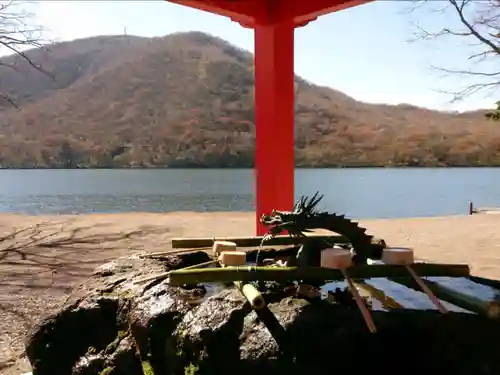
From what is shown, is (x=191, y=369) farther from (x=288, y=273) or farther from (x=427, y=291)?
(x=427, y=291)

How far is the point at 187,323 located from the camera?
2.60 m

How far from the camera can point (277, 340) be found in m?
2.33

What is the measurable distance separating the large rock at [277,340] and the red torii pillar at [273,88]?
13.7ft

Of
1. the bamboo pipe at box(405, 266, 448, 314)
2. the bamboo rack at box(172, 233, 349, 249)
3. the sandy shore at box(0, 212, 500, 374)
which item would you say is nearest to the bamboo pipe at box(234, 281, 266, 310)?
the bamboo pipe at box(405, 266, 448, 314)

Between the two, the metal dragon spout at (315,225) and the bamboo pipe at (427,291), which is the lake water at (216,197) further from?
the bamboo pipe at (427,291)

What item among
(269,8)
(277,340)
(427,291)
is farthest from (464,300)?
(269,8)

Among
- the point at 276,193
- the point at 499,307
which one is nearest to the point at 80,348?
the point at 499,307

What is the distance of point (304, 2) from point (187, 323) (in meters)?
5.13

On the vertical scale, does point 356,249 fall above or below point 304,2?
below

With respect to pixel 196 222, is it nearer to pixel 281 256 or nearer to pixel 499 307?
pixel 281 256

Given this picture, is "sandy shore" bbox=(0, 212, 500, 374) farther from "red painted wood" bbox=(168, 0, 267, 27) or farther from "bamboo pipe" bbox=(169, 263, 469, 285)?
"red painted wood" bbox=(168, 0, 267, 27)

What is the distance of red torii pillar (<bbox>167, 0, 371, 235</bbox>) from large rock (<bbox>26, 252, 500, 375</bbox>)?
4.19m

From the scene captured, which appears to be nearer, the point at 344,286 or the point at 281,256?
the point at 344,286

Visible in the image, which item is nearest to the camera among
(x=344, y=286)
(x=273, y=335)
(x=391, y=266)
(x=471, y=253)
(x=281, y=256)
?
(x=273, y=335)
